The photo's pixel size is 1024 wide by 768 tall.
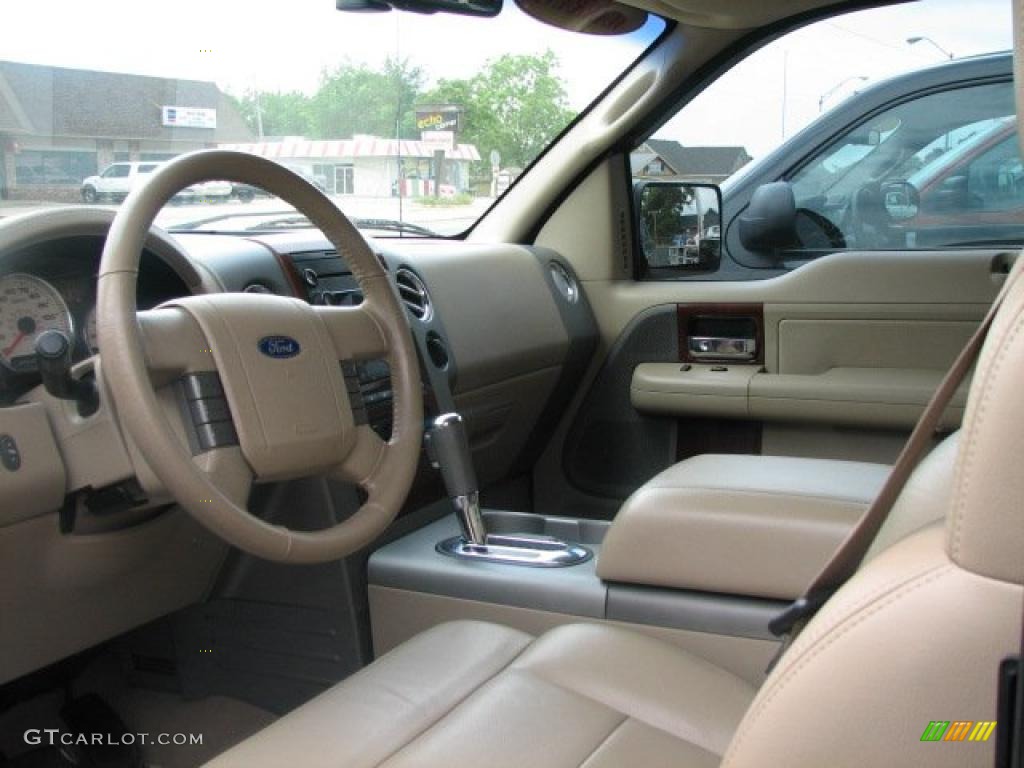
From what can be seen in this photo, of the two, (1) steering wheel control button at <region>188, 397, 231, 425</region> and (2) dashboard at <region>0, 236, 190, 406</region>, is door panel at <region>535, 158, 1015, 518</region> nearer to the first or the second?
(2) dashboard at <region>0, 236, 190, 406</region>

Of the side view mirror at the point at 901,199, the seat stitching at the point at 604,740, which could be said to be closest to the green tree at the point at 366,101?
Answer: the side view mirror at the point at 901,199

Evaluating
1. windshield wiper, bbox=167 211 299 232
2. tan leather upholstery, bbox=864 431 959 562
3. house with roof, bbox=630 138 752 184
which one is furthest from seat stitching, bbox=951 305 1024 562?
house with roof, bbox=630 138 752 184

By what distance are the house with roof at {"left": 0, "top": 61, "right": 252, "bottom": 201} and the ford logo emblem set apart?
437 mm

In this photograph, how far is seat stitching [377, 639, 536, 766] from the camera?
4.51 ft

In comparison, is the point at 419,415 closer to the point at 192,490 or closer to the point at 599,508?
the point at 192,490

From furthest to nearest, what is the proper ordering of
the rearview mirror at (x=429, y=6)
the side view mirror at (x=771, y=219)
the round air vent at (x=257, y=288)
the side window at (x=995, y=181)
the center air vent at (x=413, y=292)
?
the side view mirror at (x=771, y=219) < the side window at (x=995, y=181) < the center air vent at (x=413, y=292) < the rearview mirror at (x=429, y=6) < the round air vent at (x=257, y=288)

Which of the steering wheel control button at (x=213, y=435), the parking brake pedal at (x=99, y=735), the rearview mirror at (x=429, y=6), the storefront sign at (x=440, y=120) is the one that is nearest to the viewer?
the steering wheel control button at (x=213, y=435)

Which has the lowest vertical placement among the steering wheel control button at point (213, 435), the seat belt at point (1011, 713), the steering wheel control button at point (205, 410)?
the seat belt at point (1011, 713)

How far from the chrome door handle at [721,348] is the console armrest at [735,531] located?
3.51ft

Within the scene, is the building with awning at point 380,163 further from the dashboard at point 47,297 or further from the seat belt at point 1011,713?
the seat belt at point 1011,713

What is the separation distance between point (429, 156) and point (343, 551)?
1559 millimetres

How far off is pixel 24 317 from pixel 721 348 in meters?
1.90

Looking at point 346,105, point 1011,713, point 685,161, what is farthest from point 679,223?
point 1011,713

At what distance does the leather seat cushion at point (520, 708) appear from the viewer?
137 centimetres
